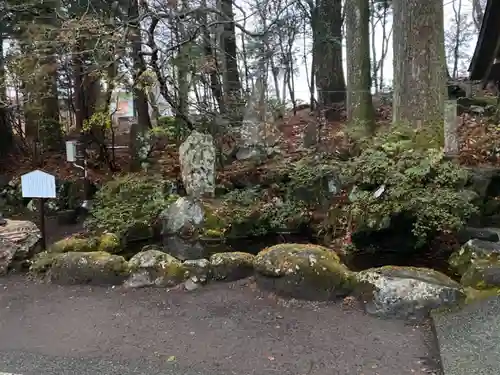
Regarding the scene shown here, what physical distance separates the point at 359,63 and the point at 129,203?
5872 millimetres

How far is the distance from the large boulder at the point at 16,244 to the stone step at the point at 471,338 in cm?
484

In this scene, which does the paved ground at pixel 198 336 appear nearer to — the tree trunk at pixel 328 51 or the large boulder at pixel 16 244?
the large boulder at pixel 16 244

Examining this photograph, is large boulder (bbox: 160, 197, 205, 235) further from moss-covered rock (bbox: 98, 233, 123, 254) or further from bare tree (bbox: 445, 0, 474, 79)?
bare tree (bbox: 445, 0, 474, 79)

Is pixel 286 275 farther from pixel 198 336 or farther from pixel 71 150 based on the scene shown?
pixel 71 150

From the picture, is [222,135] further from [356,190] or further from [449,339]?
[449,339]

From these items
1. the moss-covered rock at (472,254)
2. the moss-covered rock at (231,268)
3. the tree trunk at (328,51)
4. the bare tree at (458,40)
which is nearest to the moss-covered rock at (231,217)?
the moss-covered rock at (231,268)

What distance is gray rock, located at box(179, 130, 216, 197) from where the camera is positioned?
27.5ft

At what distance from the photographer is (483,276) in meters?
4.41

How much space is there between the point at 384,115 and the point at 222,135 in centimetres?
438

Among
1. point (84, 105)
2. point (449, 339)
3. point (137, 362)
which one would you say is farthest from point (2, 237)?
point (84, 105)

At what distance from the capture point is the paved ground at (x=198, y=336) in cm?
351

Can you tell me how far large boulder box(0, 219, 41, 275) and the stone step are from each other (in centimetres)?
484

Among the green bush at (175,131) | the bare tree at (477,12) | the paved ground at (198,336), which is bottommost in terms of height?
the paved ground at (198,336)

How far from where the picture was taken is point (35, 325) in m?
4.49
